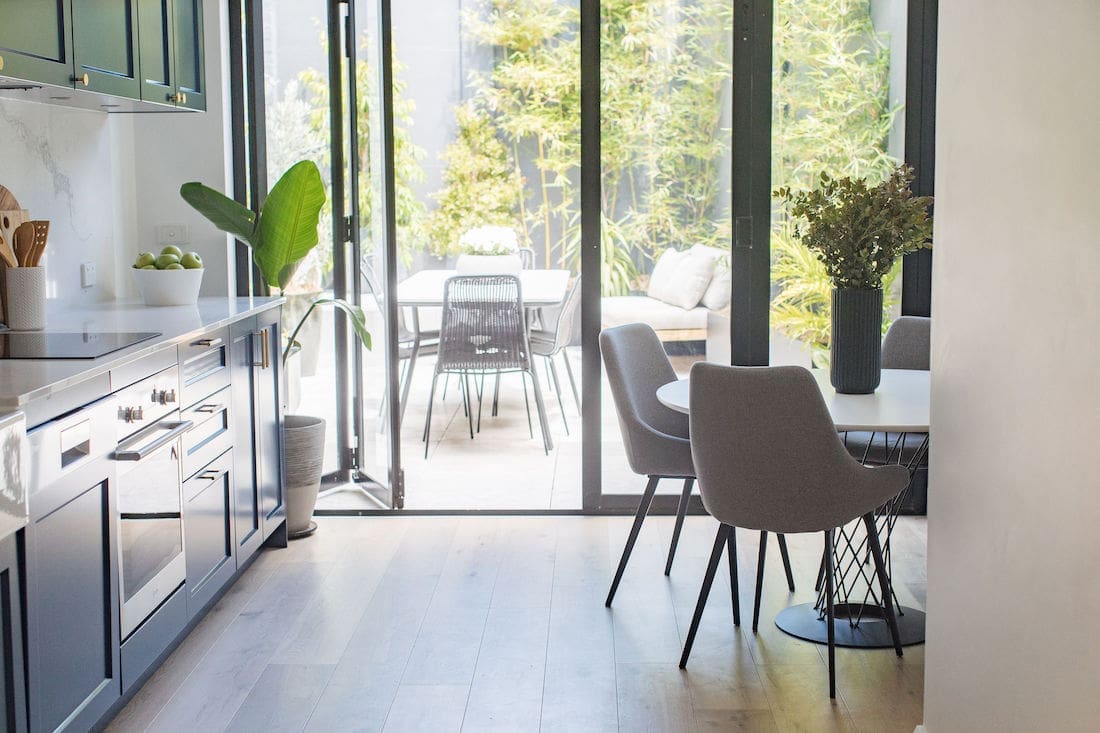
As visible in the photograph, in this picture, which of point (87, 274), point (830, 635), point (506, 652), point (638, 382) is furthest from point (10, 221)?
point (830, 635)

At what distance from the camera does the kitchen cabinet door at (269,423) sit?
13.9 ft

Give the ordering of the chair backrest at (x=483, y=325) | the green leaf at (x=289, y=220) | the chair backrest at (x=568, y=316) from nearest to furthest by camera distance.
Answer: the green leaf at (x=289, y=220)
the chair backrest at (x=568, y=316)
the chair backrest at (x=483, y=325)

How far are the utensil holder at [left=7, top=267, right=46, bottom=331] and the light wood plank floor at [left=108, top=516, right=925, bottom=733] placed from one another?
A: 104 cm

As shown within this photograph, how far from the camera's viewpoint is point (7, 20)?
9.86ft

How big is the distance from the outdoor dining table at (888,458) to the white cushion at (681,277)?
102cm

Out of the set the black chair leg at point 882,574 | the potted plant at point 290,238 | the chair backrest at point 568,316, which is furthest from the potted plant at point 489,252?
the black chair leg at point 882,574

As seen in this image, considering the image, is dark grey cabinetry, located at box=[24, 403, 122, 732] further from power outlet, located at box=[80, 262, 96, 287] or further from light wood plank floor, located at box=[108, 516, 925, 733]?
power outlet, located at box=[80, 262, 96, 287]

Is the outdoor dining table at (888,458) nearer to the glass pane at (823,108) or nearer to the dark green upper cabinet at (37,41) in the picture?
the glass pane at (823,108)

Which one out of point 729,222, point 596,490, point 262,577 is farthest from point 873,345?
point 262,577

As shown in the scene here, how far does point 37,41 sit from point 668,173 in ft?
8.31

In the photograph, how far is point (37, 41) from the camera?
10.5ft

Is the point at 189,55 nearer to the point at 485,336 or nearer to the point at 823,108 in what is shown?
the point at 485,336

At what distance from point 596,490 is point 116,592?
2.46 meters

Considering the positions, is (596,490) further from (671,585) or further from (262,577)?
(262,577)
